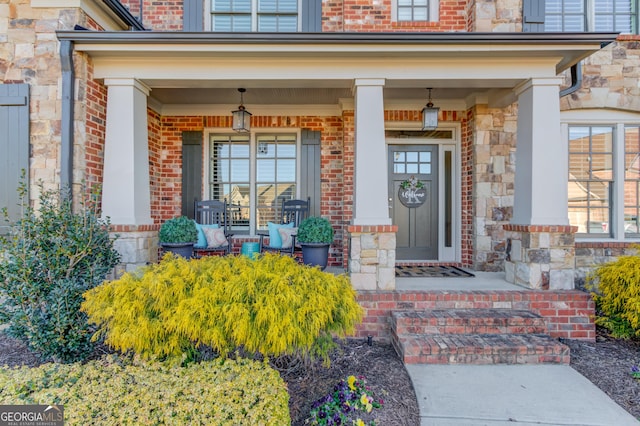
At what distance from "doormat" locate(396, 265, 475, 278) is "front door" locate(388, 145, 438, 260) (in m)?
0.33

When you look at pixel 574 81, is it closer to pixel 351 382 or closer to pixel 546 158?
pixel 546 158

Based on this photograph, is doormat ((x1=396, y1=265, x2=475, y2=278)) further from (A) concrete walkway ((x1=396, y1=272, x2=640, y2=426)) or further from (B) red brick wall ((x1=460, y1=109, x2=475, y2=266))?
(A) concrete walkway ((x1=396, y1=272, x2=640, y2=426))

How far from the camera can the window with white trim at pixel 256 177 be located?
219 inches

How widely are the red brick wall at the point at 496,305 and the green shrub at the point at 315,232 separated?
832 mm

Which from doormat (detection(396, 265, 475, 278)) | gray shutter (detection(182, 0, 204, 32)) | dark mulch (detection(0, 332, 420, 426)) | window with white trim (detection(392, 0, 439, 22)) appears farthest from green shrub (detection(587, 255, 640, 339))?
gray shutter (detection(182, 0, 204, 32))

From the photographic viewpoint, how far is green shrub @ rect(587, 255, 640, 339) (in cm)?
331

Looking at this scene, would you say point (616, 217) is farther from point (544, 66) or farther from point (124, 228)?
point (124, 228)

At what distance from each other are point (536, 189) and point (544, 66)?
4.42 feet

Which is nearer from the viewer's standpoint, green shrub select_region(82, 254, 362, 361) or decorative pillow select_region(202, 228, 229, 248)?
green shrub select_region(82, 254, 362, 361)

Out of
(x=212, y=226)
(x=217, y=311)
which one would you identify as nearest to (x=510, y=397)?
(x=217, y=311)

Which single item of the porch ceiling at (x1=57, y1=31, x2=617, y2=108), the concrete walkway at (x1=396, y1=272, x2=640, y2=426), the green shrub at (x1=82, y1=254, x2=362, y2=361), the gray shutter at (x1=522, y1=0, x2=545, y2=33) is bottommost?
the concrete walkway at (x1=396, y1=272, x2=640, y2=426)

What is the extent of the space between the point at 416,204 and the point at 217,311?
4069 mm

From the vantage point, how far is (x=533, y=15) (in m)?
4.84

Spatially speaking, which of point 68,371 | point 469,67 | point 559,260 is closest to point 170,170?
point 68,371
